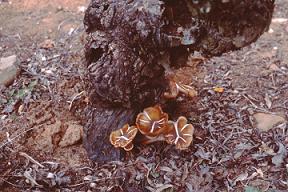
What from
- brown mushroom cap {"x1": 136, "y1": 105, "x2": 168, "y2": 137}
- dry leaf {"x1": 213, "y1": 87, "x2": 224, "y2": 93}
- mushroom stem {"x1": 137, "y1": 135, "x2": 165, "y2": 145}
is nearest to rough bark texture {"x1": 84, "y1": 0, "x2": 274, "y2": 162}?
brown mushroom cap {"x1": 136, "y1": 105, "x2": 168, "y2": 137}

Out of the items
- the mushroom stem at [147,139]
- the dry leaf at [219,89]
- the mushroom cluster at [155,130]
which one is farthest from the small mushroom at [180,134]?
the dry leaf at [219,89]

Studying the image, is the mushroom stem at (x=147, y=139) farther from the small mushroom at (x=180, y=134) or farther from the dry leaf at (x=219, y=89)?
the dry leaf at (x=219, y=89)

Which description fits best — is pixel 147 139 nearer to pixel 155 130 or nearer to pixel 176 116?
pixel 155 130

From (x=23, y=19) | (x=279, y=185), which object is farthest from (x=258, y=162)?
(x=23, y=19)

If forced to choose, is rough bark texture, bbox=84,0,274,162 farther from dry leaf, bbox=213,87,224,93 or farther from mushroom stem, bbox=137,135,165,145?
dry leaf, bbox=213,87,224,93

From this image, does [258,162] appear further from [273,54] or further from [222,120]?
[273,54]

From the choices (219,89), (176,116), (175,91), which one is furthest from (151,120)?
(219,89)
